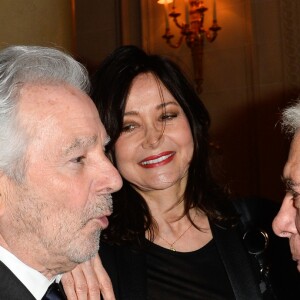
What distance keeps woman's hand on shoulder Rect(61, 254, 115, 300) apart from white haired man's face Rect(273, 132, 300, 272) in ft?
2.36

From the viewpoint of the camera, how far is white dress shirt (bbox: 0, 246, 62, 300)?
184 cm

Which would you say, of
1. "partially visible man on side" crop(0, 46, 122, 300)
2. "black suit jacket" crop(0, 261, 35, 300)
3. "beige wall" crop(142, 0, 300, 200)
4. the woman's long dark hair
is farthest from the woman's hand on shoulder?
"beige wall" crop(142, 0, 300, 200)

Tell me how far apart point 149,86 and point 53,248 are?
1183 millimetres

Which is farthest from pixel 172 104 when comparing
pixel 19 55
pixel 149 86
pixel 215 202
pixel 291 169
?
pixel 19 55

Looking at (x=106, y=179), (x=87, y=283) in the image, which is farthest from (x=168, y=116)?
(x=87, y=283)

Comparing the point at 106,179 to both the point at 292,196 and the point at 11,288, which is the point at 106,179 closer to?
the point at 11,288

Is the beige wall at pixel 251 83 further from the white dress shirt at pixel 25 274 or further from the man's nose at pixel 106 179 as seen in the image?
the white dress shirt at pixel 25 274

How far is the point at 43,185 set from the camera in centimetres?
188

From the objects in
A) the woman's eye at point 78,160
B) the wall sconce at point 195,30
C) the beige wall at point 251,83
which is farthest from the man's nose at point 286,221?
the wall sconce at point 195,30

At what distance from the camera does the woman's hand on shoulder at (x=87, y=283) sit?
2.11 meters

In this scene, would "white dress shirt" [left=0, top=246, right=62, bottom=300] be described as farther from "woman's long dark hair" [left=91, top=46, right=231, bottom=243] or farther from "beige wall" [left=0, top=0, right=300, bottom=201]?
"beige wall" [left=0, top=0, right=300, bottom=201]

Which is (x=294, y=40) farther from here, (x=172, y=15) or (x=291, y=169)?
(x=291, y=169)

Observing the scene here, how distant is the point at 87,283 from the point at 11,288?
438mm

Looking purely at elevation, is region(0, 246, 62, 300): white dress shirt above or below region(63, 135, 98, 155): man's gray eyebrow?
below
